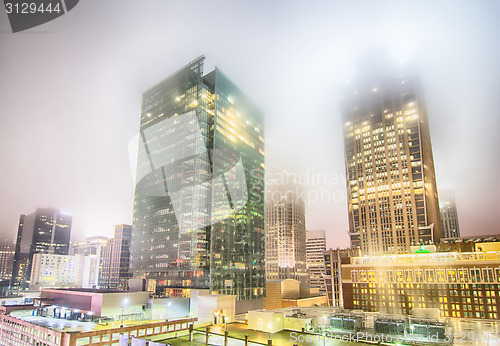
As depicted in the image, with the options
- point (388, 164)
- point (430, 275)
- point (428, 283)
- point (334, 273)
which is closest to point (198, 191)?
point (334, 273)

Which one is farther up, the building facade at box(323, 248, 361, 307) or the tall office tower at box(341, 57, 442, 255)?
the tall office tower at box(341, 57, 442, 255)

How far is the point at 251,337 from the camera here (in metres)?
46.0

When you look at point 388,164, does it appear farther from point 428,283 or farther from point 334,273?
point 428,283

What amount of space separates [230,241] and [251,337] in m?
86.3

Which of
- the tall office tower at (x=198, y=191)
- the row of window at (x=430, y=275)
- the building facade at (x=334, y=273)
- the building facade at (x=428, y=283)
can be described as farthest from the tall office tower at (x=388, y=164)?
the tall office tower at (x=198, y=191)

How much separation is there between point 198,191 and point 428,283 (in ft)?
284

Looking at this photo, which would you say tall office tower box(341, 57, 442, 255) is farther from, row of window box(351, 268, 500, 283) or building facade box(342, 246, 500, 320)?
row of window box(351, 268, 500, 283)

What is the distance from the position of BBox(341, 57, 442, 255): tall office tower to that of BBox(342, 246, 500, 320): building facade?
106 feet

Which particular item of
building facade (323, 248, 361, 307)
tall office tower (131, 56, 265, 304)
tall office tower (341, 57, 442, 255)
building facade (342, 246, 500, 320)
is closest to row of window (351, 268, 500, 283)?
building facade (342, 246, 500, 320)

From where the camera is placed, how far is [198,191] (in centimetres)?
12712

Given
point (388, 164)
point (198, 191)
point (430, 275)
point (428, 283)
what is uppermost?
point (388, 164)

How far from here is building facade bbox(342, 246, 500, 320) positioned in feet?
324

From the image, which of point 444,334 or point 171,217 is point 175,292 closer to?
point 171,217

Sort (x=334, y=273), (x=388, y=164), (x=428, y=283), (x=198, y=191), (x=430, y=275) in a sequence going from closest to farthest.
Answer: (x=428, y=283) < (x=430, y=275) < (x=198, y=191) < (x=334, y=273) < (x=388, y=164)
